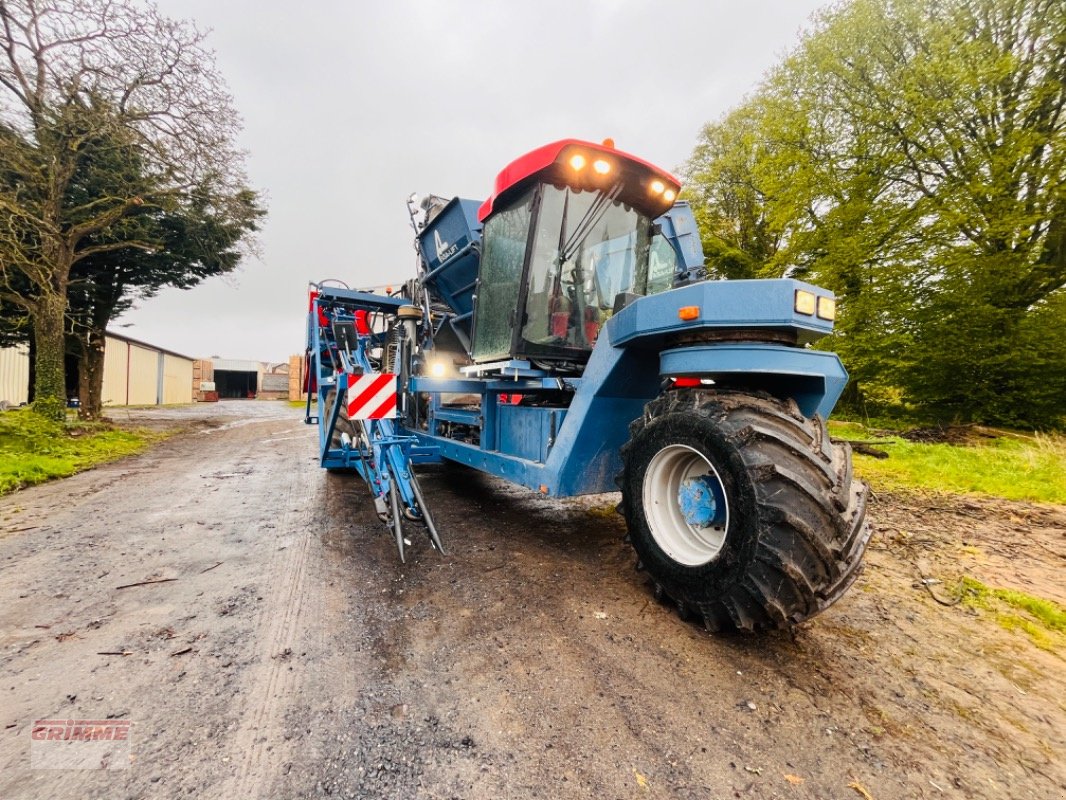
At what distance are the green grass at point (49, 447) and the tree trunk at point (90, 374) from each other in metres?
1.96

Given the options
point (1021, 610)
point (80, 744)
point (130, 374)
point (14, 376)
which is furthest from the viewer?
point (130, 374)

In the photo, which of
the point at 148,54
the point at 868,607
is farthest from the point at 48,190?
the point at 868,607

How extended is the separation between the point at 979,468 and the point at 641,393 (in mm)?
6487

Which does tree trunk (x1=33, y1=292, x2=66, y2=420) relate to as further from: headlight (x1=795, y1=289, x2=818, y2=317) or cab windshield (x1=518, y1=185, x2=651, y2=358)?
headlight (x1=795, y1=289, x2=818, y2=317)

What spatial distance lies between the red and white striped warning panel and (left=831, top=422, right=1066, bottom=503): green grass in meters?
5.76

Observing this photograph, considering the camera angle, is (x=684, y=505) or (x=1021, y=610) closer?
(x=684, y=505)

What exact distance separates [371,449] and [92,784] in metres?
2.52

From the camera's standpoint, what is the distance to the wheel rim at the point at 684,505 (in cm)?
238

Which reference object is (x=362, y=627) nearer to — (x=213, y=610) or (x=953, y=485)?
(x=213, y=610)

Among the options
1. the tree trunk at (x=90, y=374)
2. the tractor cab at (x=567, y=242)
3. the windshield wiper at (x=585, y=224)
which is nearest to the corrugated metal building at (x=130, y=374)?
the tree trunk at (x=90, y=374)

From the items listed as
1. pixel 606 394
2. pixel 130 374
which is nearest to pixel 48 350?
pixel 606 394

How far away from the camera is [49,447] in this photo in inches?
296

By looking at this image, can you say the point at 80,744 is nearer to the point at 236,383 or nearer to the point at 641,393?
the point at 641,393

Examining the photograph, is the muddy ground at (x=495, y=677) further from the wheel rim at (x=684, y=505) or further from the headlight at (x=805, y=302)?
the headlight at (x=805, y=302)
